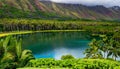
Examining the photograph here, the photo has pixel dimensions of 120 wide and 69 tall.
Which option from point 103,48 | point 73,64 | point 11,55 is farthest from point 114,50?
point 11,55

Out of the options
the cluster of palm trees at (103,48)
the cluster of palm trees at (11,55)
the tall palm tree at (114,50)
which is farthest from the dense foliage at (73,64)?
the tall palm tree at (114,50)

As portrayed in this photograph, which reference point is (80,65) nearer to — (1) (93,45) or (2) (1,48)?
(2) (1,48)

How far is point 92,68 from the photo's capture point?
36.1 m

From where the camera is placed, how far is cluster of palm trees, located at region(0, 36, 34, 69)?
32750 mm

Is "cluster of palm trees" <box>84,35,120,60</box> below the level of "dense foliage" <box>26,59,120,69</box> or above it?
below

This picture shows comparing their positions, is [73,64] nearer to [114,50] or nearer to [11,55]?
[11,55]

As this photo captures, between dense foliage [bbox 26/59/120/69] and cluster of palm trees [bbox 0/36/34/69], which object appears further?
dense foliage [bbox 26/59/120/69]

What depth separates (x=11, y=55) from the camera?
112ft

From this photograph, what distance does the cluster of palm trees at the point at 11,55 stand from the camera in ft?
107

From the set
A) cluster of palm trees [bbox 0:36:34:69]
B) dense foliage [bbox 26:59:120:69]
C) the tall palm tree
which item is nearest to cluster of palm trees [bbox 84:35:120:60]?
the tall palm tree

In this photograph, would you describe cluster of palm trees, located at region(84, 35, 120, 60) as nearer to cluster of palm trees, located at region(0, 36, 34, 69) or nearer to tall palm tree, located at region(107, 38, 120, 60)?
tall palm tree, located at region(107, 38, 120, 60)

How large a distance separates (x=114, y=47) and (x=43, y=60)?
221ft

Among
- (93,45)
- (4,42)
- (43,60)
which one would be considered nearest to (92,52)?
(93,45)

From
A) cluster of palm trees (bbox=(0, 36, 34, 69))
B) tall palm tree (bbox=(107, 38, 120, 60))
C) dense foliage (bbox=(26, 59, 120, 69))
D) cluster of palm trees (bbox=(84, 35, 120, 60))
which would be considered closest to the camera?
cluster of palm trees (bbox=(0, 36, 34, 69))
